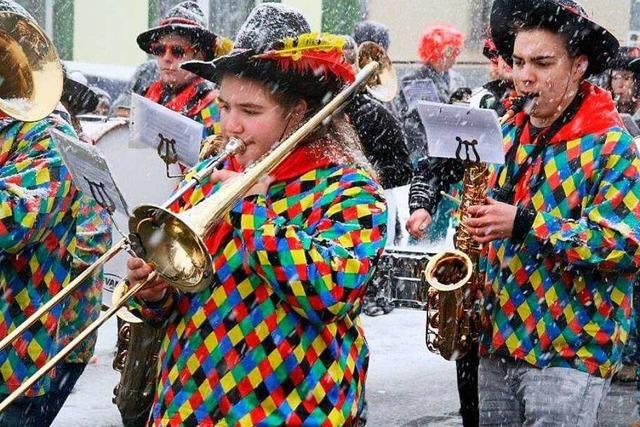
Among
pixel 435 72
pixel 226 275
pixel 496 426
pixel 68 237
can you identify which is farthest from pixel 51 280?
pixel 435 72

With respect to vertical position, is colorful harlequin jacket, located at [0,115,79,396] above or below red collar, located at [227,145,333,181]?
below

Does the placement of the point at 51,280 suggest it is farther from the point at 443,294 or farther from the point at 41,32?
the point at 443,294

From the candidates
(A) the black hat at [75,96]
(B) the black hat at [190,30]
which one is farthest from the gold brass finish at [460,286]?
(B) the black hat at [190,30]

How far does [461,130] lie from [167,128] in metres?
1.20

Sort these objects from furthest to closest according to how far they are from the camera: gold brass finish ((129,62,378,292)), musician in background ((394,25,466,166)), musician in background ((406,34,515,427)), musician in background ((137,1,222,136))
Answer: musician in background ((394,25,466,166)), musician in background ((137,1,222,136)), musician in background ((406,34,515,427)), gold brass finish ((129,62,378,292))

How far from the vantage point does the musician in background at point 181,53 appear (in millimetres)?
6879

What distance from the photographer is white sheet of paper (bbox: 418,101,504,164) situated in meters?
4.21

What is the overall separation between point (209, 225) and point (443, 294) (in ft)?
5.77

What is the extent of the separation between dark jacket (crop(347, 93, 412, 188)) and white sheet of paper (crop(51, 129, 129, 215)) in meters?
3.69

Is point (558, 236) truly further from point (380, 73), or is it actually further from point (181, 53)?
point (181, 53)

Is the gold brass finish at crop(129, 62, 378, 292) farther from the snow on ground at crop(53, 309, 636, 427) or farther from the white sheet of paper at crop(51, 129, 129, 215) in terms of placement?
the snow on ground at crop(53, 309, 636, 427)

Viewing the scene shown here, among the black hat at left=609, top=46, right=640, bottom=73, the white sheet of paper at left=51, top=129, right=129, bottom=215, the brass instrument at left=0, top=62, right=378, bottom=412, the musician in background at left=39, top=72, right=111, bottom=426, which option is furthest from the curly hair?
the brass instrument at left=0, top=62, right=378, bottom=412

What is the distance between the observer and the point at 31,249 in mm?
4016

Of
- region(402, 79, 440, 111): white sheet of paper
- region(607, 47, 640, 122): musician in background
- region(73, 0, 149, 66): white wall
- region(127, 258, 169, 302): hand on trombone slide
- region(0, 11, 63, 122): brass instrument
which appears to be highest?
region(0, 11, 63, 122): brass instrument
